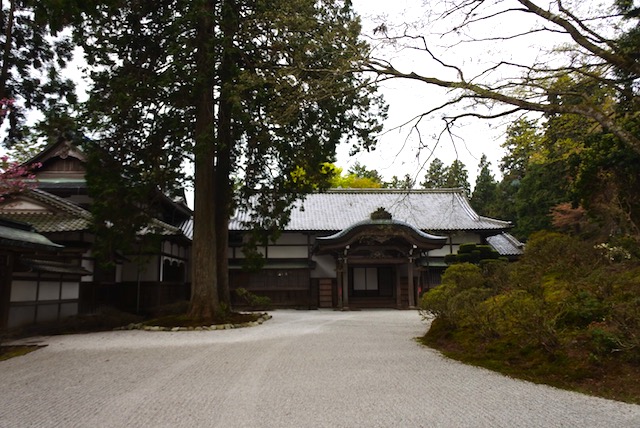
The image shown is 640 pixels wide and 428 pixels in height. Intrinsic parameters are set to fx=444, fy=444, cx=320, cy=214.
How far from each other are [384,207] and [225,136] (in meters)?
12.5

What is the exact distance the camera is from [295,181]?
13227mm

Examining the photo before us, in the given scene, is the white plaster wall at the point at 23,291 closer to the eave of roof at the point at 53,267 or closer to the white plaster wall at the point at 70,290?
the eave of roof at the point at 53,267

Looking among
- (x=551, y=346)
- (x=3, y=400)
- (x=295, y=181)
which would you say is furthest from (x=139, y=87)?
(x=551, y=346)

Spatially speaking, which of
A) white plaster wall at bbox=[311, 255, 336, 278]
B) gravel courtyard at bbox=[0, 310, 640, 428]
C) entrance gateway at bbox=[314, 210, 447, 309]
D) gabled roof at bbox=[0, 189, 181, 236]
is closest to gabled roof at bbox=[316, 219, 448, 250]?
entrance gateway at bbox=[314, 210, 447, 309]

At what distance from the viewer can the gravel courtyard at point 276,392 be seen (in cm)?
373

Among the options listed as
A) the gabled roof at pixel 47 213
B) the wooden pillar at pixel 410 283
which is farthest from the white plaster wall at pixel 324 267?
the gabled roof at pixel 47 213

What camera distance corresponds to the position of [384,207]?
75.6 feet

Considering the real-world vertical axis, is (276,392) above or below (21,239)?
below

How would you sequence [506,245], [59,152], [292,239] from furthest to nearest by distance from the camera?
[506,245] → [292,239] → [59,152]

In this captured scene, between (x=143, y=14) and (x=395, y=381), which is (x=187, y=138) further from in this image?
→ (x=395, y=381)

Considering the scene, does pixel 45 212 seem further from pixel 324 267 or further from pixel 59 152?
pixel 324 267

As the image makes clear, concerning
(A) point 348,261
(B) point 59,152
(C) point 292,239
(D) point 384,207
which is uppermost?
(B) point 59,152

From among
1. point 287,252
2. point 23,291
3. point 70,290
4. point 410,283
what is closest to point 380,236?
point 410,283

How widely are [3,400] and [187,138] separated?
8.79 meters
